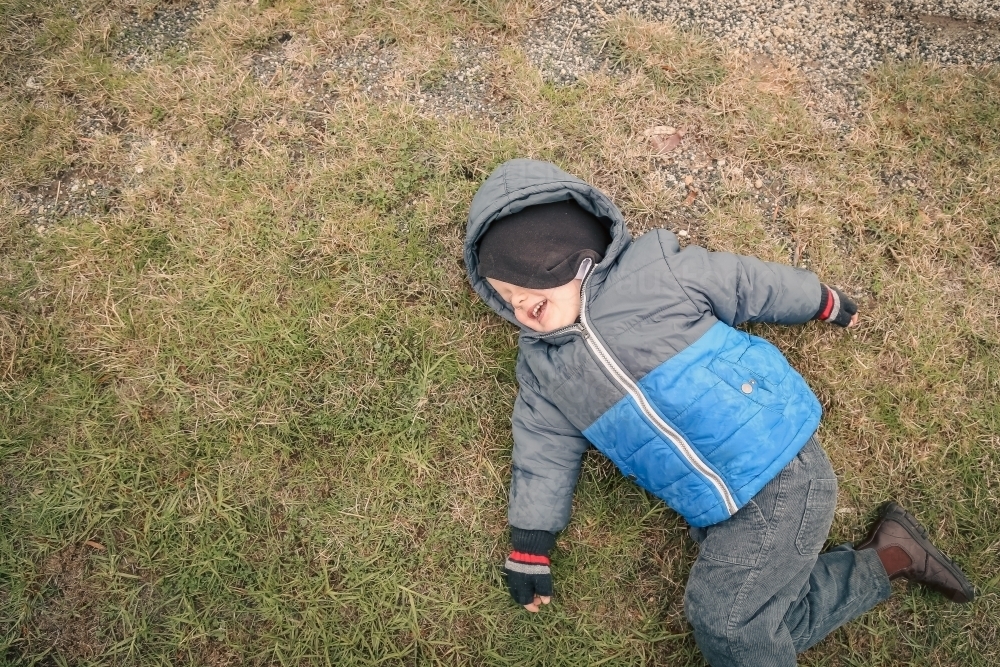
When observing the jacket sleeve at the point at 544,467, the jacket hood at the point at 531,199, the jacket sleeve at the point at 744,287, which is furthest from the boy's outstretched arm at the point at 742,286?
the jacket sleeve at the point at 544,467

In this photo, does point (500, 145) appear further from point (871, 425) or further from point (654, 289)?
point (871, 425)

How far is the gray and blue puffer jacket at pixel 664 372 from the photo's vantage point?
2713 millimetres

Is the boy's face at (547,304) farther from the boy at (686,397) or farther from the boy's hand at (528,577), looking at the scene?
the boy's hand at (528,577)

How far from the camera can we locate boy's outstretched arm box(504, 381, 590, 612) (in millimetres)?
2980

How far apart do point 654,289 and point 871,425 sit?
1.48 metres

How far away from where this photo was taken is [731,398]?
2697 millimetres

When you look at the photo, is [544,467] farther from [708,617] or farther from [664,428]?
[708,617]

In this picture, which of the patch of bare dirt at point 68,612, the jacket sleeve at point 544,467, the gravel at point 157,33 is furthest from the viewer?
the gravel at point 157,33

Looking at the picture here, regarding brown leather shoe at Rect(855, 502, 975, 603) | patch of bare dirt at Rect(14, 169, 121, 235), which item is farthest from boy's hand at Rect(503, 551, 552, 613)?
patch of bare dirt at Rect(14, 169, 121, 235)

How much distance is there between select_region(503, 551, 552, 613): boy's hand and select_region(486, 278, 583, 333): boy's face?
3.65 feet

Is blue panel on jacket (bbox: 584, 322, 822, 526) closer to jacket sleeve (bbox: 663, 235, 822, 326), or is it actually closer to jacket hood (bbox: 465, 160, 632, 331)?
jacket sleeve (bbox: 663, 235, 822, 326)

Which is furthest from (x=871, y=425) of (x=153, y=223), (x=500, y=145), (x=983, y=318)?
(x=153, y=223)

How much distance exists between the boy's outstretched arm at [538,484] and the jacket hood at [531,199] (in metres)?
0.46

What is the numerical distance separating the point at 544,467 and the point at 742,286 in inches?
48.6
